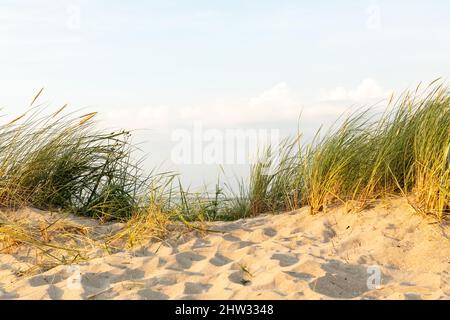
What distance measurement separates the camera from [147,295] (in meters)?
3.01

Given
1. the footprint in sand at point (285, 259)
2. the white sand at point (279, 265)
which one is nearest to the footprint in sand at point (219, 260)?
the white sand at point (279, 265)

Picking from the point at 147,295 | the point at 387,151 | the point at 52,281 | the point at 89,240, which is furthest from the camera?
the point at 387,151

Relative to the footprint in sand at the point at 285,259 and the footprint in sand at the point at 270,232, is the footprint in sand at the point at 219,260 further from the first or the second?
A: the footprint in sand at the point at 270,232

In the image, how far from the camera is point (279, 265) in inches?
131

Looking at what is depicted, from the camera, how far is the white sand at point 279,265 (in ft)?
9.95

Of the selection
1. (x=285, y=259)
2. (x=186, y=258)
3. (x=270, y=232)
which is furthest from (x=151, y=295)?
(x=270, y=232)

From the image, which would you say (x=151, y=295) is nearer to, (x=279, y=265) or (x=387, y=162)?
(x=279, y=265)

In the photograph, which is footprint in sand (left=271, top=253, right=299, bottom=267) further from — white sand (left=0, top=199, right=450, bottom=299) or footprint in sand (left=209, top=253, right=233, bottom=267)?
footprint in sand (left=209, top=253, right=233, bottom=267)

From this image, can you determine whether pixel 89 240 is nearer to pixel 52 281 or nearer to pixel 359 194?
pixel 52 281

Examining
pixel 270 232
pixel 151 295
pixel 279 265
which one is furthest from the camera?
pixel 270 232

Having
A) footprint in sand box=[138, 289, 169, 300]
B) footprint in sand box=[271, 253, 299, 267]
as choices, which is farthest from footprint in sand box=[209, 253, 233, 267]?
footprint in sand box=[138, 289, 169, 300]

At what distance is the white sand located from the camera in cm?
303
